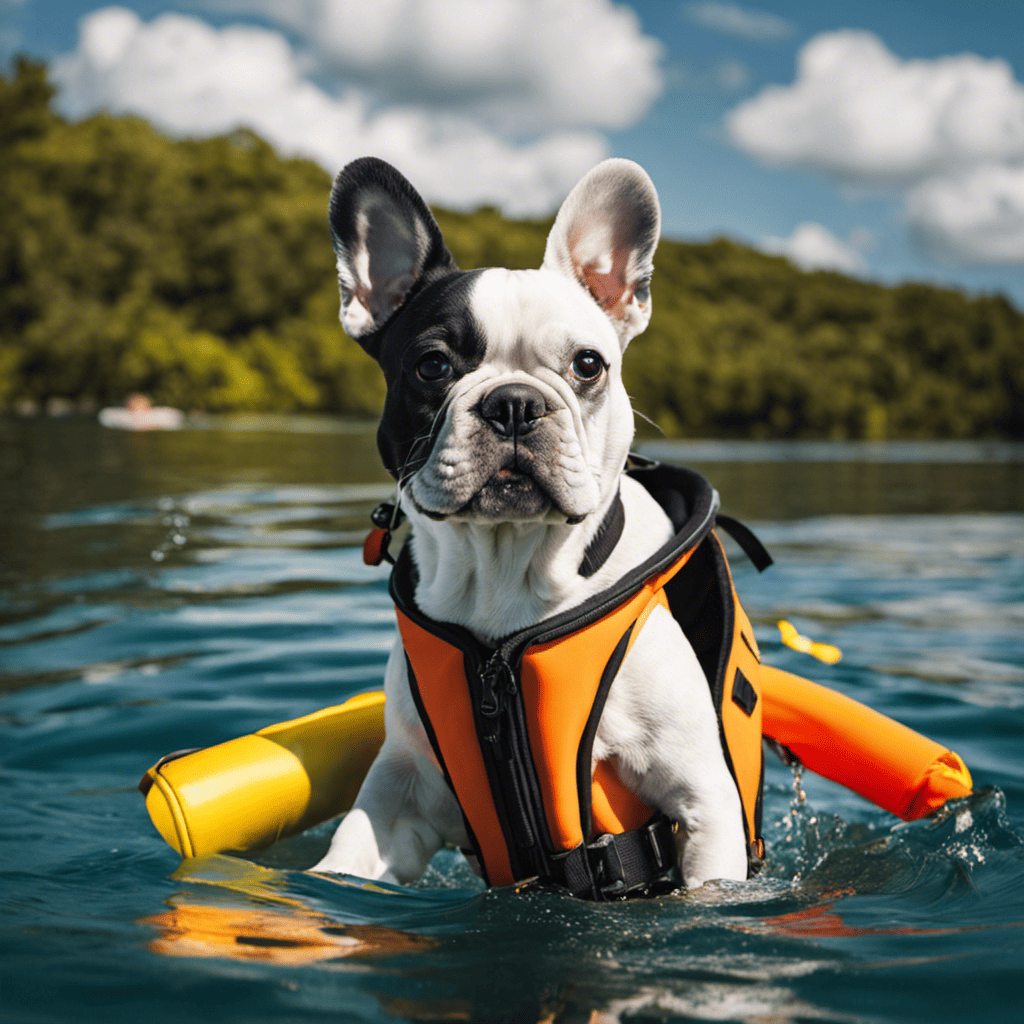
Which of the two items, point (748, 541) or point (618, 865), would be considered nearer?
point (618, 865)

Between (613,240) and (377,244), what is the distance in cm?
79

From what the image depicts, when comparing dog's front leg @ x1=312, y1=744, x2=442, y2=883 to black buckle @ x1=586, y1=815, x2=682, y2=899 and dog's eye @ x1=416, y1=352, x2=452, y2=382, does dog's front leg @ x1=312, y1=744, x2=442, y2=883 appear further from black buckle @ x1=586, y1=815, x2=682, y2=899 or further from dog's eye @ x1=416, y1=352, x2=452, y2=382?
dog's eye @ x1=416, y1=352, x2=452, y2=382

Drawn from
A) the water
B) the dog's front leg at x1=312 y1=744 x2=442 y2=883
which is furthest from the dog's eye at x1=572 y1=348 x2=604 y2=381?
the water

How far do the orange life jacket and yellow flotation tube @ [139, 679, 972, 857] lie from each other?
81 cm

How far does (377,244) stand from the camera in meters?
3.67

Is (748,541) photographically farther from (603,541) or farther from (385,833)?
(385,833)

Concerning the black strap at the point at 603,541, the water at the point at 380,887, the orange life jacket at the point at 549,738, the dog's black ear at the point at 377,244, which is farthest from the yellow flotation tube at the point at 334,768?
the dog's black ear at the point at 377,244

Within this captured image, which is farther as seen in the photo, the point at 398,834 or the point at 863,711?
the point at 863,711

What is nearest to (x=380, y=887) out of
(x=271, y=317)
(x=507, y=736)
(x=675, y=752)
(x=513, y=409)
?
(x=507, y=736)

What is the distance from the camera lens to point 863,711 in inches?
169

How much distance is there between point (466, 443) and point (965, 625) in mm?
6430

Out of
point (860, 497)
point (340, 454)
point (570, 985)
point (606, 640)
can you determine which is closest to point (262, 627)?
point (606, 640)

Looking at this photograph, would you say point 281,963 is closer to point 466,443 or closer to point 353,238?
point 466,443

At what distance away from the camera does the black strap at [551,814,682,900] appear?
10.5 ft
